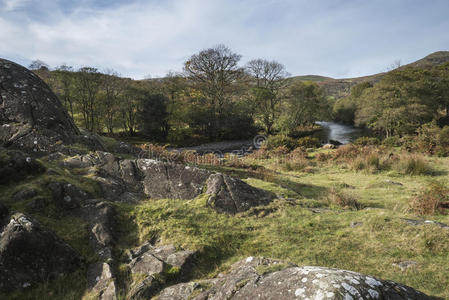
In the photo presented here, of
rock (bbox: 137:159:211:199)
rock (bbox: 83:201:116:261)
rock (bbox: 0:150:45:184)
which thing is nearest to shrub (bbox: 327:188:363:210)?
rock (bbox: 137:159:211:199)

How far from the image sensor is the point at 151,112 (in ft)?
106

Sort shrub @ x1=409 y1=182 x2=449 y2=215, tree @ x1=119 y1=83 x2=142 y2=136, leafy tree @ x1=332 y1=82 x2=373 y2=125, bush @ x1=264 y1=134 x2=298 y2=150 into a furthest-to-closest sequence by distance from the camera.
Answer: leafy tree @ x1=332 y1=82 x2=373 y2=125
tree @ x1=119 y1=83 x2=142 y2=136
bush @ x1=264 y1=134 x2=298 y2=150
shrub @ x1=409 y1=182 x2=449 y2=215

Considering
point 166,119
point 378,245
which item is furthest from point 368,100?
point 378,245

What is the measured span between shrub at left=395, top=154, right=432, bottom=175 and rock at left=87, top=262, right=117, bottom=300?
1601 centimetres

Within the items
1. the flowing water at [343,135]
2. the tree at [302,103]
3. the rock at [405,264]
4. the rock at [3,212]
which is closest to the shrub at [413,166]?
the rock at [405,264]

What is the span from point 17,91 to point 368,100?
3675 cm

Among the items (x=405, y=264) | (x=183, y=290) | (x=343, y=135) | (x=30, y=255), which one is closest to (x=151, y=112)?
(x=30, y=255)

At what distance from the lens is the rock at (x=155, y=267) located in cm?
350

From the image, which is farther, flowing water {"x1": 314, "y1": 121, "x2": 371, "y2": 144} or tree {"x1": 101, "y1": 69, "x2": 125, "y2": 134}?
flowing water {"x1": 314, "y1": 121, "x2": 371, "y2": 144}

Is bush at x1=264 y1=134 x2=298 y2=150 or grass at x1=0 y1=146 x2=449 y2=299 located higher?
grass at x1=0 y1=146 x2=449 y2=299

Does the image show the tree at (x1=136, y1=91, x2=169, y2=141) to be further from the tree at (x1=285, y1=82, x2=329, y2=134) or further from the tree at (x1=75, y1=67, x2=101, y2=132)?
the tree at (x1=285, y1=82, x2=329, y2=134)

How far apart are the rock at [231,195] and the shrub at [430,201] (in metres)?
5.06

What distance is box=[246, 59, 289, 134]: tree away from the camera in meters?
39.7

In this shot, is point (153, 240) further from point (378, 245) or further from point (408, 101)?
point (408, 101)
